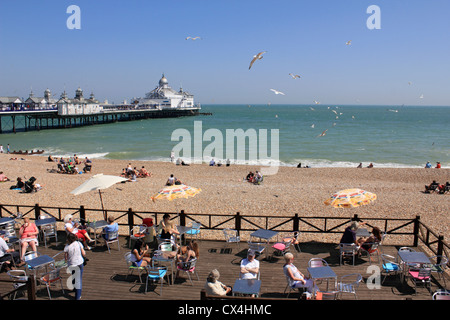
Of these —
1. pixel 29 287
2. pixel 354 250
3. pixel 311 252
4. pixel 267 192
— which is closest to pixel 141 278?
pixel 29 287

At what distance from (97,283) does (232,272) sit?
269 centimetres

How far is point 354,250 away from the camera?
7512 mm

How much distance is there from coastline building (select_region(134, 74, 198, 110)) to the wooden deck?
340 ft

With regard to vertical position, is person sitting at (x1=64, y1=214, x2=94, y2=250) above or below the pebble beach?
above

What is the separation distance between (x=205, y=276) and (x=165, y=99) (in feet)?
374

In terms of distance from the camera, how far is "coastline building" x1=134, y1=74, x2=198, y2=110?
114050 millimetres

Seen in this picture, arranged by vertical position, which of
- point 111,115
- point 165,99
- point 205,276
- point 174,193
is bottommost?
point 205,276

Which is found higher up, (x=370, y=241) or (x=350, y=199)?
(x=350, y=199)

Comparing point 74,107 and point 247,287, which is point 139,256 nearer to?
point 247,287

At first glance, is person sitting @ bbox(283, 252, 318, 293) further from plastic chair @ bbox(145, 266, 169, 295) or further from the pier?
the pier

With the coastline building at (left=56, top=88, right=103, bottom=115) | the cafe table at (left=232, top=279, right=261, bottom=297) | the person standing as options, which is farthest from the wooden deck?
the coastline building at (left=56, top=88, right=103, bottom=115)

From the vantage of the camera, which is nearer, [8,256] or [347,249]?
[8,256]

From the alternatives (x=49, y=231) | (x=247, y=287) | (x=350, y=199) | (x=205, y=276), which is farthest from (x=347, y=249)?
(x=49, y=231)

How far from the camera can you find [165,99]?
11688 cm
